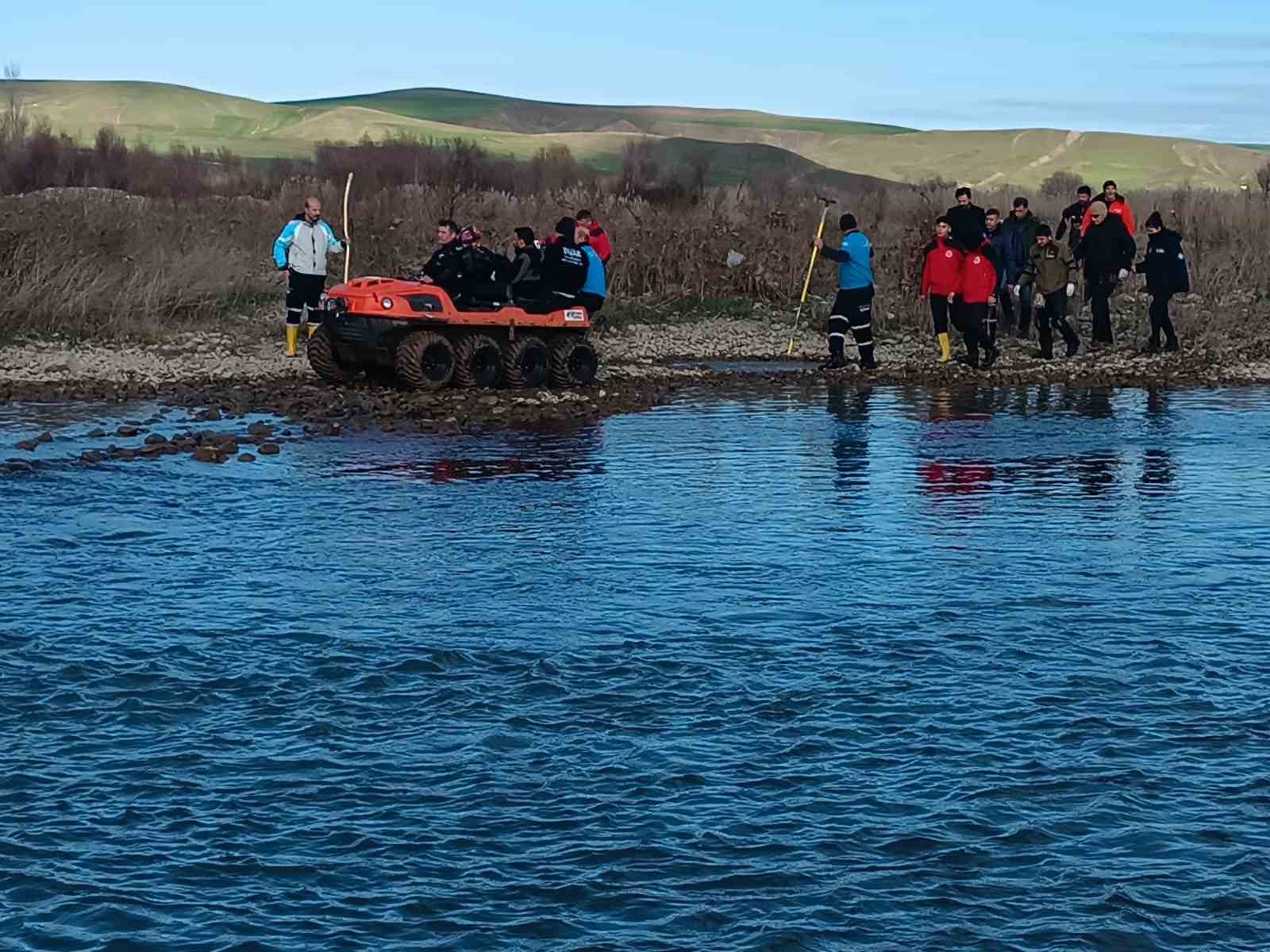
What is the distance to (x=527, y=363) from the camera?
2364cm

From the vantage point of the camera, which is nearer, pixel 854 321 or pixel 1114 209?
pixel 854 321

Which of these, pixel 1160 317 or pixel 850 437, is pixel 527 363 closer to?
pixel 850 437

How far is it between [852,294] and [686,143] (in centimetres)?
15142

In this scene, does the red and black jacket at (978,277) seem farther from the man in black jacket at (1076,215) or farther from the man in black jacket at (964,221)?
the man in black jacket at (1076,215)

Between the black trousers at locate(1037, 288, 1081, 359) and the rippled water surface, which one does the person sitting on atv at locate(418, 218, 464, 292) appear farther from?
the black trousers at locate(1037, 288, 1081, 359)

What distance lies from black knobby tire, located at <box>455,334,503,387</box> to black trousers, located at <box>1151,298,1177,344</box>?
1011 cm

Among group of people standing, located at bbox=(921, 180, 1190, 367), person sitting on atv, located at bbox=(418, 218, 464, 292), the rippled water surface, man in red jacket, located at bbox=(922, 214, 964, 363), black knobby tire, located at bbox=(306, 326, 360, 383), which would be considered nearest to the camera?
the rippled water surface

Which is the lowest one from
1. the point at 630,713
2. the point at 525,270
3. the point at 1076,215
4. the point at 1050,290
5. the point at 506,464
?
the point at 630,713

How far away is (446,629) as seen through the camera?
35.9 ft

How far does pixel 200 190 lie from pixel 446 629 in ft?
196

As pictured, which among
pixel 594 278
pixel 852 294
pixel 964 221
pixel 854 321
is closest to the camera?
pixel 594 278

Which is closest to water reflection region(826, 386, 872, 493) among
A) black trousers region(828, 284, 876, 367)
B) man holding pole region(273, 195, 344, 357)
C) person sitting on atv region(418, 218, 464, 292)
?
black trousers region(828, 284, 876, 367)

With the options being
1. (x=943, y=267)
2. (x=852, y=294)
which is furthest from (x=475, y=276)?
(x=943, y=267)

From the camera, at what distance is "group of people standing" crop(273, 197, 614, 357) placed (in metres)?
22.8
